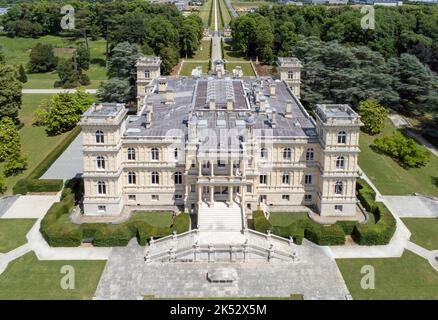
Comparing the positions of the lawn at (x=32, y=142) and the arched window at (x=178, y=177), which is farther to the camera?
the lawn at (x=32, y=142)

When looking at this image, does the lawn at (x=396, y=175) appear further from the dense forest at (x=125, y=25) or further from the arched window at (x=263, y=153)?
the dense forest at (x=125, y=25)

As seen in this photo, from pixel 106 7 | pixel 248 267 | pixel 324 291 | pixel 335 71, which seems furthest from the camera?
pixel 106 7

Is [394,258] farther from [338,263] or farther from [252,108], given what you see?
[252,108]

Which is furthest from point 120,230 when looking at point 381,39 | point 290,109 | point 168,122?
point 381,39

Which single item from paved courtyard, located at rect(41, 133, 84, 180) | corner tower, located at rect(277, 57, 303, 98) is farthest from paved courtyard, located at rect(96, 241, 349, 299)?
corner tower, located at rect(277, 57, 303, 98)

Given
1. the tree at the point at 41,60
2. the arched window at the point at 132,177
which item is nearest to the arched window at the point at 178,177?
the arched window at the point at 132,177

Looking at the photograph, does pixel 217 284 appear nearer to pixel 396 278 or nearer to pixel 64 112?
pixel 396 278
